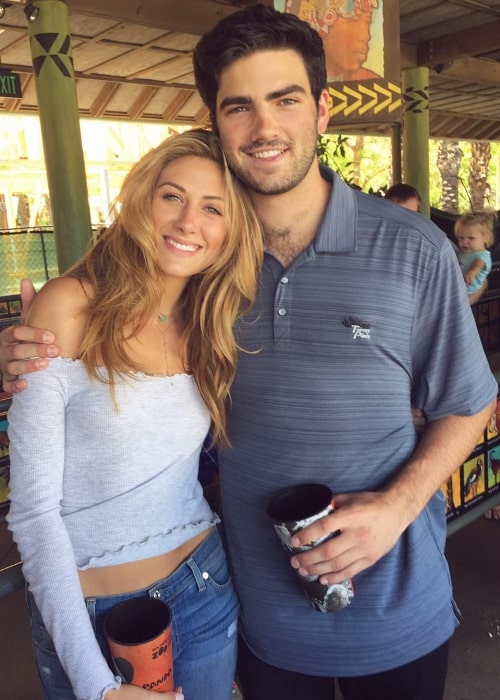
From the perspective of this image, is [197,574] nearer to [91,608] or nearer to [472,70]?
[91,608]

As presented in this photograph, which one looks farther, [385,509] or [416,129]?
[416,129]

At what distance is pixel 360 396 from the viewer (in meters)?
1.31

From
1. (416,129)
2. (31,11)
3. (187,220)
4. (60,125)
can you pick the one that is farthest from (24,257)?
(187,220)

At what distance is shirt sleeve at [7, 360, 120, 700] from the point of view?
1.08m

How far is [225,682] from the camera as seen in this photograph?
53.4 inches

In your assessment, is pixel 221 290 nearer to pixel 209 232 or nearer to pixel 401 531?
pixel 209 232

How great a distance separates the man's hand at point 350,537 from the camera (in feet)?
3.73

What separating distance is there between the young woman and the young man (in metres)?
0.08

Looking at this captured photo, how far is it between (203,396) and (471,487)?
1.10 meters

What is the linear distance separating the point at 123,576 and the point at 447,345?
80cm

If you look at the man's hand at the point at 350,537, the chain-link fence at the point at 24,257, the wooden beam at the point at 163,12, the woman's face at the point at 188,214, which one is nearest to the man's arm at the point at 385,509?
the man's hand at the point at 350,537

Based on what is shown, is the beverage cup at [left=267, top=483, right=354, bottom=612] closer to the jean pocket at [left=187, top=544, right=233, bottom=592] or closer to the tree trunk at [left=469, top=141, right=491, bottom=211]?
the jean pocket at [left=187, top=544, right=233, bottom=592]

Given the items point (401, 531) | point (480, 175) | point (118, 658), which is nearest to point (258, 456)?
point (401, 531)

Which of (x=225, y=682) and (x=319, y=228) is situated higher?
(x=319, y=228)
